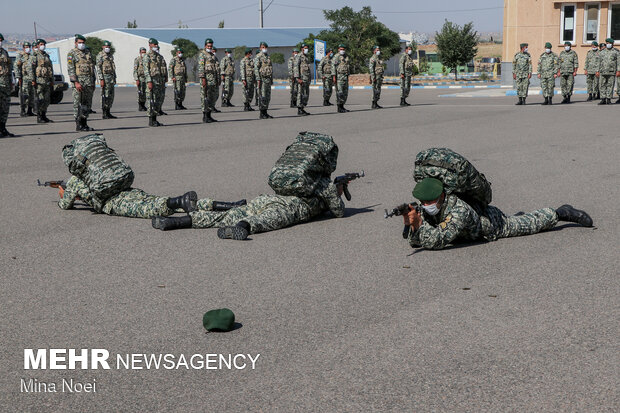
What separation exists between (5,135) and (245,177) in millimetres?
8549

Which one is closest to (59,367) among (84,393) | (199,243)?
(84,393)

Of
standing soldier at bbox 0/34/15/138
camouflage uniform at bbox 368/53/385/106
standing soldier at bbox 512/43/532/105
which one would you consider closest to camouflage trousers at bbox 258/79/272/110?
camouflage uniform at bbox 368/53/385/106

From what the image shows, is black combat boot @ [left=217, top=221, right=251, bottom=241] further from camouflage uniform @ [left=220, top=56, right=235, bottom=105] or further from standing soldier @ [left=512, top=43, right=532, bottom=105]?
camouflage uniform @ [left=220, top=56, right=235, bottom=105]

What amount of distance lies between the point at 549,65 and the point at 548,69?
124 millimetres

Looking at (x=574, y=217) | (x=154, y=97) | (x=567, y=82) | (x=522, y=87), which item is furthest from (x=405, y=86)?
(x=574, y=217)

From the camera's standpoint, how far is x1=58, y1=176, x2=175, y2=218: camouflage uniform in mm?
8055

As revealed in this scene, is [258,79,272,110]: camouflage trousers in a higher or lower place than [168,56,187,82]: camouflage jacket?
lower

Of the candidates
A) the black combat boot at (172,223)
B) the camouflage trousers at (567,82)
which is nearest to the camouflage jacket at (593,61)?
the camouflage trousers at (567,82)

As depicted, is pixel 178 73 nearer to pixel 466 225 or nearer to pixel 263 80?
pixel 263 80

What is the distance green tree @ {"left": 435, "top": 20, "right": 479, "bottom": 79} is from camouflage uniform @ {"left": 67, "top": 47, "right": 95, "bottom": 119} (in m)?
36.3

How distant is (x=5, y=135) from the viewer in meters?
16.8

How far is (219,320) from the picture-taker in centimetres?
462

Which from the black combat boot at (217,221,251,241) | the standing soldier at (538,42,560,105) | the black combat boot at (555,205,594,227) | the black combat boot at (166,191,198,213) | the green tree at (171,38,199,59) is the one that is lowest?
the black combat boot at (217,221,251,241)

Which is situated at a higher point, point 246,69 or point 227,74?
point 246,69
